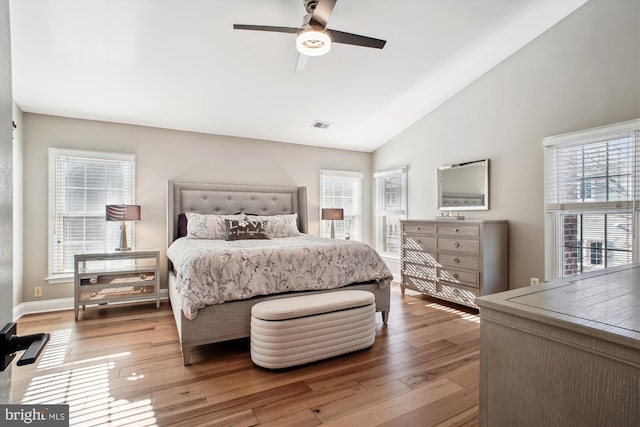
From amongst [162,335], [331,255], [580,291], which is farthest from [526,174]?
[162,335]

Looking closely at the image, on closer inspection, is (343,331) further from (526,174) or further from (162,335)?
(526,174)

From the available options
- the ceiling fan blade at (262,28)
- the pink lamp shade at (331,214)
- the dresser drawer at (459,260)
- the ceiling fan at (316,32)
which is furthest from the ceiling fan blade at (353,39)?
the pink lamp shade at (331,214)

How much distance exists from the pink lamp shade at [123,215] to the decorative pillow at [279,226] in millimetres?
1352

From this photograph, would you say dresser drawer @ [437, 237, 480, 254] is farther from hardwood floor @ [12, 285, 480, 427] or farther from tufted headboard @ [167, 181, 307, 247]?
tufted headboard @ [167, 181, 307, 247]

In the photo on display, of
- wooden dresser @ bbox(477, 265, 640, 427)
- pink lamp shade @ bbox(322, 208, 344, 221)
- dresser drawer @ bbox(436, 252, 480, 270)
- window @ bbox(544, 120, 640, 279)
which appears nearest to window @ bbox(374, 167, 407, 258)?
pink lamp shade @ bbox(322, 208, 344, 221)

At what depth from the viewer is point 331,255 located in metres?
2.74

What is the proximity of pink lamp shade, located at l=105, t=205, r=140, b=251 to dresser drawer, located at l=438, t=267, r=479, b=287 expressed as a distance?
3.69 m

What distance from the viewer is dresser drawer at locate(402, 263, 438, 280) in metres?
3.88

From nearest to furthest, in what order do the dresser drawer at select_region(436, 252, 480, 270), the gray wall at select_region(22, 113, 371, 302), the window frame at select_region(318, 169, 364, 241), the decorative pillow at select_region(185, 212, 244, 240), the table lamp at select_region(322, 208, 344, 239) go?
the dresser drawer at select_region(436, 252, 480, 270) → the gray wall at select_region(22, 113, 371, 302) → the decorative pillow at select_region(185, 212, 244, 240) → the table lamp at select_region(322, 208, 344, 239) → the window frame at select_region(318, 169, 364, 241)

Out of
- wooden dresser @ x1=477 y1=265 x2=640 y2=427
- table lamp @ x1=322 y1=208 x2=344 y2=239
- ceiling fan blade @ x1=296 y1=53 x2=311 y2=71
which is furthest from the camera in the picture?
table lamp @ x1=322 y1=208 x2=344 y2=239

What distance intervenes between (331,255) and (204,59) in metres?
2.21

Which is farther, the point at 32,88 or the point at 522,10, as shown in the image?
the point at 32,88

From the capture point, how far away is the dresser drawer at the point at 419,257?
3.88m
